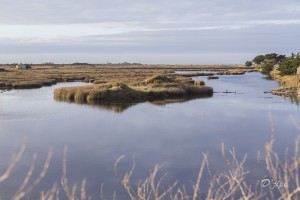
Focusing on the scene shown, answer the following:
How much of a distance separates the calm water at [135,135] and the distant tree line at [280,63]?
31.9m

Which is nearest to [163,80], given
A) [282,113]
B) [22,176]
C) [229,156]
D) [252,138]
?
[282,113]

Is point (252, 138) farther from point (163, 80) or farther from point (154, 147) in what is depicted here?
point (163, 80)

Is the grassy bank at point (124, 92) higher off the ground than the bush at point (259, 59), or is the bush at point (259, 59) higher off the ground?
the bush at point (259, 59)

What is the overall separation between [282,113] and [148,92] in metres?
18.0

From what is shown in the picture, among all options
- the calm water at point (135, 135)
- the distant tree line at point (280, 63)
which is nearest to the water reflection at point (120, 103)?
the calm water at point (135, 135)

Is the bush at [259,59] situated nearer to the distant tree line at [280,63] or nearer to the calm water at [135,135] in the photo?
the distant tree line at [280,63]

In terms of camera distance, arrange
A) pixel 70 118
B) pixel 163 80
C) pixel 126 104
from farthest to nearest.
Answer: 1. pixel 163 80
2. pixel 126 104
3. pixel 70 118

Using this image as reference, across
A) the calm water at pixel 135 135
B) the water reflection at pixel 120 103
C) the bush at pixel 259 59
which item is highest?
the bush at pixel 259 59

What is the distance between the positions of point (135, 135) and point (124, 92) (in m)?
22.0

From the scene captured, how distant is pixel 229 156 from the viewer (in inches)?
751

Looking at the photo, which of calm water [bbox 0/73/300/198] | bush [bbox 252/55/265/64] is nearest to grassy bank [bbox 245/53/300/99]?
calm water [bbox 0/73/300/198]

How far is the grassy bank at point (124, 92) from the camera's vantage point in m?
44.2

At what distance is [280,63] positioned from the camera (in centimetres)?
9100

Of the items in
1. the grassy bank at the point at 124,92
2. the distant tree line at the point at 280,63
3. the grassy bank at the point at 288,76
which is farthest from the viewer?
the distant tree line at the point at 280,63
